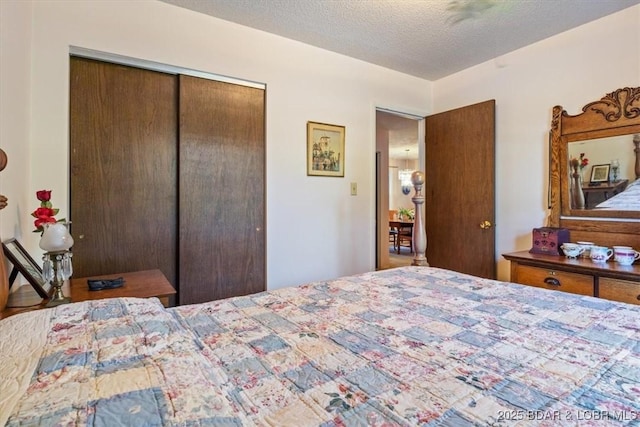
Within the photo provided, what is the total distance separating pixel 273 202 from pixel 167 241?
0.83m

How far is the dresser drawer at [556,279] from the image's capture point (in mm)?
2152

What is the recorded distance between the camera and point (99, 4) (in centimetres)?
204

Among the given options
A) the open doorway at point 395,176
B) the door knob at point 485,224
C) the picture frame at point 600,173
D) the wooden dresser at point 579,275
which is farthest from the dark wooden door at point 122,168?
the picture frame at point 600,173

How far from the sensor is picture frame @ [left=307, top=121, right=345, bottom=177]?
2.87 metres

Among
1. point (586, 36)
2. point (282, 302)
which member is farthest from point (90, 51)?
point (586, 36)

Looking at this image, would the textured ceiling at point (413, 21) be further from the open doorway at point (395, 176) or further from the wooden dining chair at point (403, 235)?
the wooden dining chair at point (403, 235)

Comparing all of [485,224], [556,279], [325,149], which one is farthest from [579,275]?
[325,149]

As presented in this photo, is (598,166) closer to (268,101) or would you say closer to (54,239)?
(268,101)

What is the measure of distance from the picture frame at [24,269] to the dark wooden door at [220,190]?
873mm

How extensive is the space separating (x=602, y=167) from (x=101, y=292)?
337 centimetres

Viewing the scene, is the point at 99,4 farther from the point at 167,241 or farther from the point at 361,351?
the point at 361,351

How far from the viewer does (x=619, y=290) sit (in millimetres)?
2012

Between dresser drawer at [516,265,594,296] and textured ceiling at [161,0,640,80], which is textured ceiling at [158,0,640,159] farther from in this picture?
dresser drawer at [516,265,594,296]

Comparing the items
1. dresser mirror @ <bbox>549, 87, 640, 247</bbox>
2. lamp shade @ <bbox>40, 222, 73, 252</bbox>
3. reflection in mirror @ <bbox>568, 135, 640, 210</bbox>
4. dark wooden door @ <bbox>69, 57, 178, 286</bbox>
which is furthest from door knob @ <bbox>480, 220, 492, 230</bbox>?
lamp shade @ <bbox>40, 222, 73, 252</bbox>
